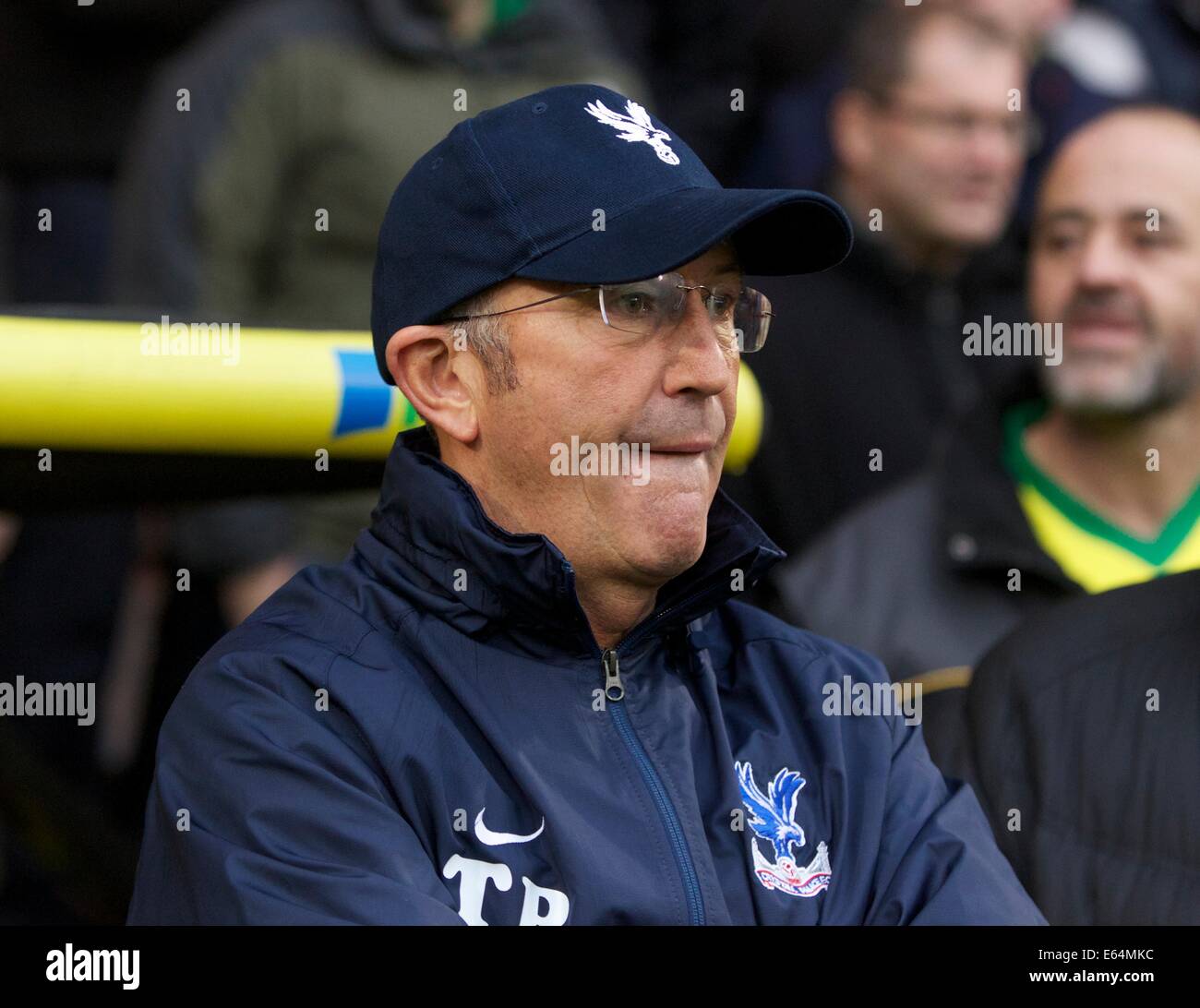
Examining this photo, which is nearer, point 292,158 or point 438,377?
point 438,377

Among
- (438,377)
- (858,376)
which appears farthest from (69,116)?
(438,377)

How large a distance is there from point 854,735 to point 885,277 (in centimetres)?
258

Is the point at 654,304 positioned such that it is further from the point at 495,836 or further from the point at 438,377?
the point at 495,836

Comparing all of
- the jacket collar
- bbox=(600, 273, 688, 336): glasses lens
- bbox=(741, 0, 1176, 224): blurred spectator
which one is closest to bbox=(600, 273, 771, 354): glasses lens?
bbox=(600, 273, 688, 336): glasses lens

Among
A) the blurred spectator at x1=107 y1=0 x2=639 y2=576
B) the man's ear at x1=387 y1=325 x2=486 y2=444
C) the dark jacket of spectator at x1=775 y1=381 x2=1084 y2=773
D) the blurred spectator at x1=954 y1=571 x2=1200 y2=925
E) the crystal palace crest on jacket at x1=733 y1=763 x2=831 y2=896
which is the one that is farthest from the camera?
the blurred spectator at x1=107 y1=0 x2=639 y2=576

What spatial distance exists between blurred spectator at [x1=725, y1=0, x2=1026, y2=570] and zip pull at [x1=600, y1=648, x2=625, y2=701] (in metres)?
2.28

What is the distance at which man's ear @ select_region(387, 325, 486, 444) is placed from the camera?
216cm

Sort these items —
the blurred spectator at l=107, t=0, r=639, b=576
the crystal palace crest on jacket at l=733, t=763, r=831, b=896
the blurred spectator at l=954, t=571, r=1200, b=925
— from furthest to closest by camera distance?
the blurred spectator at l=107, t=0, r=639, b=576 < the blurred spectator at l=954, t=571, r=1200, b=925 < the crystal palace crest on jacket at l=733, t=763, r=831, b=896

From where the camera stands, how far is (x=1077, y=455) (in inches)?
154

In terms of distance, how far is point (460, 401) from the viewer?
2.18 metres

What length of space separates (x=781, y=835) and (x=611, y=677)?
240 millimetres

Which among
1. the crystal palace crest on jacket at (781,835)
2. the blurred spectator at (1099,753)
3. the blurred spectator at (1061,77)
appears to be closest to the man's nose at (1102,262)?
the blurred spectator at (1061,77)

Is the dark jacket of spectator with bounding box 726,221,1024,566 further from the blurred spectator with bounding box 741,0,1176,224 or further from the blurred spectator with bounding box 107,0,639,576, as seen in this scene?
the blurred spectator with bounding box 107,0,639,576

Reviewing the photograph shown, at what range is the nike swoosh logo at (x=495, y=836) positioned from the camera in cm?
193
